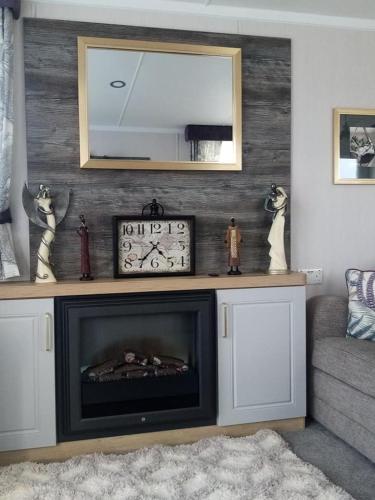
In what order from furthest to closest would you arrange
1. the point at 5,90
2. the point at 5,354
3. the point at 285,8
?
the point at 285,8
the point at 5,90
the point at 5,354

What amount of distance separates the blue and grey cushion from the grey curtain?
1736mm

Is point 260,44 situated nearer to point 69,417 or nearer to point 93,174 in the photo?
point 93,174

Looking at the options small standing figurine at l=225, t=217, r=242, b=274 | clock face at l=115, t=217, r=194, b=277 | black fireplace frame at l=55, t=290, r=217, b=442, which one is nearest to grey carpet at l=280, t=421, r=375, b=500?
black fireplace frame at l=55, t=290, r=217, b=442

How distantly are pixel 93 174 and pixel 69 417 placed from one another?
1226 mm

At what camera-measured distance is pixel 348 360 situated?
2287 millimetres

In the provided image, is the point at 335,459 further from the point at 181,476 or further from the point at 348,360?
the point at 181,476

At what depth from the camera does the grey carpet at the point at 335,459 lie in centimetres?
199

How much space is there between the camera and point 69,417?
2264 millimetres

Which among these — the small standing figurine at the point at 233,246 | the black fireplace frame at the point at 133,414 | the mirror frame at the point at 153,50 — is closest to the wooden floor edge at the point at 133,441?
the black fireplace frame at the point at 133,414

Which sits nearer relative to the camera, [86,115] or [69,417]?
[69,417]

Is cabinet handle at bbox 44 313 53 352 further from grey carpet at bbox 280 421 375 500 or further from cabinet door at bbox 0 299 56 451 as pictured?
grey carpet at bbox 280 421 375 500

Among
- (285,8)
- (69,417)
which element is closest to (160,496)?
(69,417)

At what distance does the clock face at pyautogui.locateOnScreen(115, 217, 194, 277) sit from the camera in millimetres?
2527

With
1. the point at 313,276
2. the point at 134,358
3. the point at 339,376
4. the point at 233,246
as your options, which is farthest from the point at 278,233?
the point at 134,358
